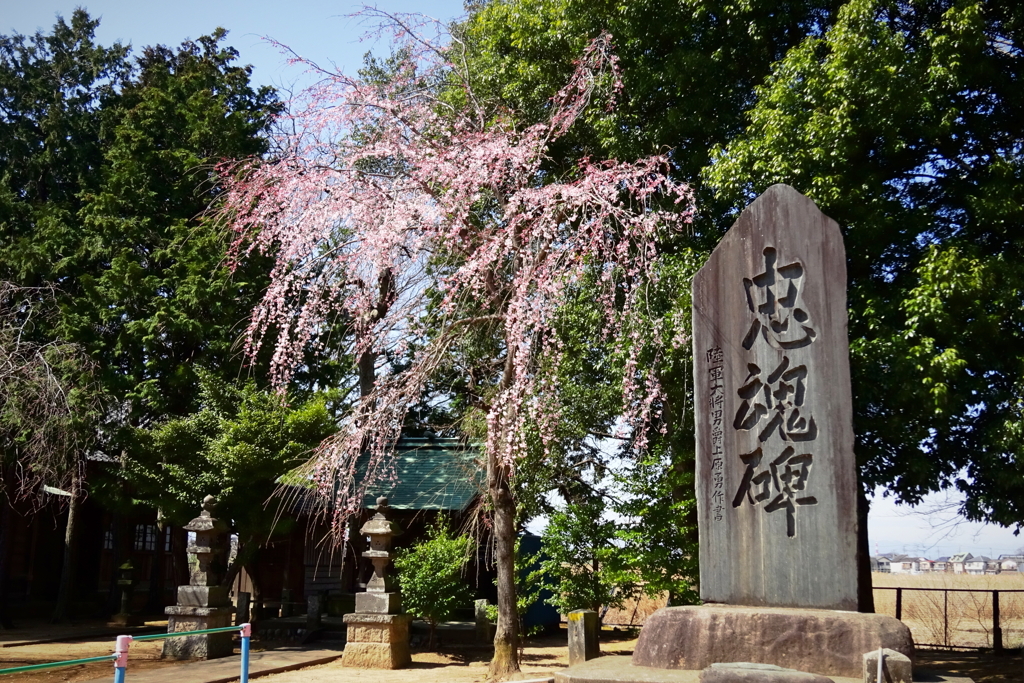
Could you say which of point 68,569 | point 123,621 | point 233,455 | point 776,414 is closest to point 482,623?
point 233,455

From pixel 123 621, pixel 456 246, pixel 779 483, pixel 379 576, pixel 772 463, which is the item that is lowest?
pixel 123 621

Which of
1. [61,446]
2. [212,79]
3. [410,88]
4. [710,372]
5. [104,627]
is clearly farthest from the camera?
[212,79]

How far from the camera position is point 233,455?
14008 millimetres

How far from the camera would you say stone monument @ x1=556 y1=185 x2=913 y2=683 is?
550 centimetres

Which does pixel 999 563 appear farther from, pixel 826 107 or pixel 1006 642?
pixel 826 107

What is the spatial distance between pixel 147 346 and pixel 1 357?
4426mm

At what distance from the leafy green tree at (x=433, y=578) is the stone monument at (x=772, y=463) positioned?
8097mm

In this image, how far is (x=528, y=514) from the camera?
40.4 ft

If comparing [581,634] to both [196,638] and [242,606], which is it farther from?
[242,606]

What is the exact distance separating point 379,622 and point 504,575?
8.91 ft

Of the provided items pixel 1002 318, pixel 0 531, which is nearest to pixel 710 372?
pixel 1002 318

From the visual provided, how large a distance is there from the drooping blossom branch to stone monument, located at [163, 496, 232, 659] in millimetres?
3252

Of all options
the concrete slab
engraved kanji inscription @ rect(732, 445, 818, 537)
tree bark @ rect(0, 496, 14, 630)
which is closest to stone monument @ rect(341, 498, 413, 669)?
the concrete slab

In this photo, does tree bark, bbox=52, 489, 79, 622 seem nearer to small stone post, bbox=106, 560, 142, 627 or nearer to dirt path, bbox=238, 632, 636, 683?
small stone post, bbox=106, 560, 142, 627
